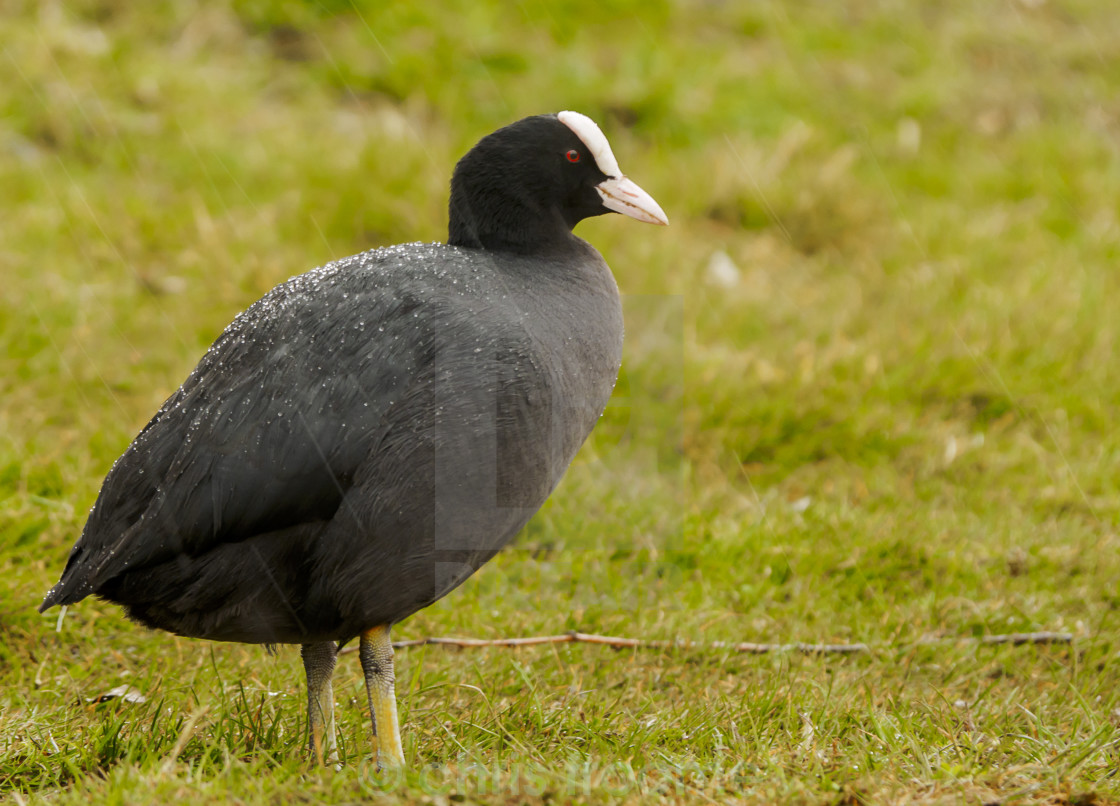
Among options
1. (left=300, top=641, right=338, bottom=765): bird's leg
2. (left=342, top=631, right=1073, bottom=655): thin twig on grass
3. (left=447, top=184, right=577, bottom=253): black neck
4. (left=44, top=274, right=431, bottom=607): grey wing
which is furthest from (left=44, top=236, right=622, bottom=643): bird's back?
(left=342, top=631, right=1073, bottom=655): thin twig on grass

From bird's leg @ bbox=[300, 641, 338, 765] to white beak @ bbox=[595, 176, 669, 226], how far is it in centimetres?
138

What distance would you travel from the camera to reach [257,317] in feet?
9.52

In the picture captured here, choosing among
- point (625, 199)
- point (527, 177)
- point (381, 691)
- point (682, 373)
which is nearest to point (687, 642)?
point (381, 691)

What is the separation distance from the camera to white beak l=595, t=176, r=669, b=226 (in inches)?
126

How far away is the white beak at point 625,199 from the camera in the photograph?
10.5 ft

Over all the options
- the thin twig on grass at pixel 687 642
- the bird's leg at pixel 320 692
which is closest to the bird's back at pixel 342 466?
the bird's leg at pixel 320 692

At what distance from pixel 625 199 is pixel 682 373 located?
1991mm

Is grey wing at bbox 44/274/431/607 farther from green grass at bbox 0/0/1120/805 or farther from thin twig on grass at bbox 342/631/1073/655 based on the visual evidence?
thin twig on grass at bbox 342/631/1073/655

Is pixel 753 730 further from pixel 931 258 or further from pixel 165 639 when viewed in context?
pixel 931 258

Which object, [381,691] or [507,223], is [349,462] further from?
[507,223]

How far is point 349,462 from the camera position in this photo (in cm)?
265

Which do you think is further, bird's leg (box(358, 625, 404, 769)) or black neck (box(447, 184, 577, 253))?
black neck (box(447, 184, 577, 253))

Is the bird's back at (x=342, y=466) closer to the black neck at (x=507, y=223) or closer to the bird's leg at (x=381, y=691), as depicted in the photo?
the bird's leg at (x=381, y=691)

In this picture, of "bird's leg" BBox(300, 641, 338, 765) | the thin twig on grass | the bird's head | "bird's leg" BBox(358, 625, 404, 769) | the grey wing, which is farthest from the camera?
the thin twig on grass
